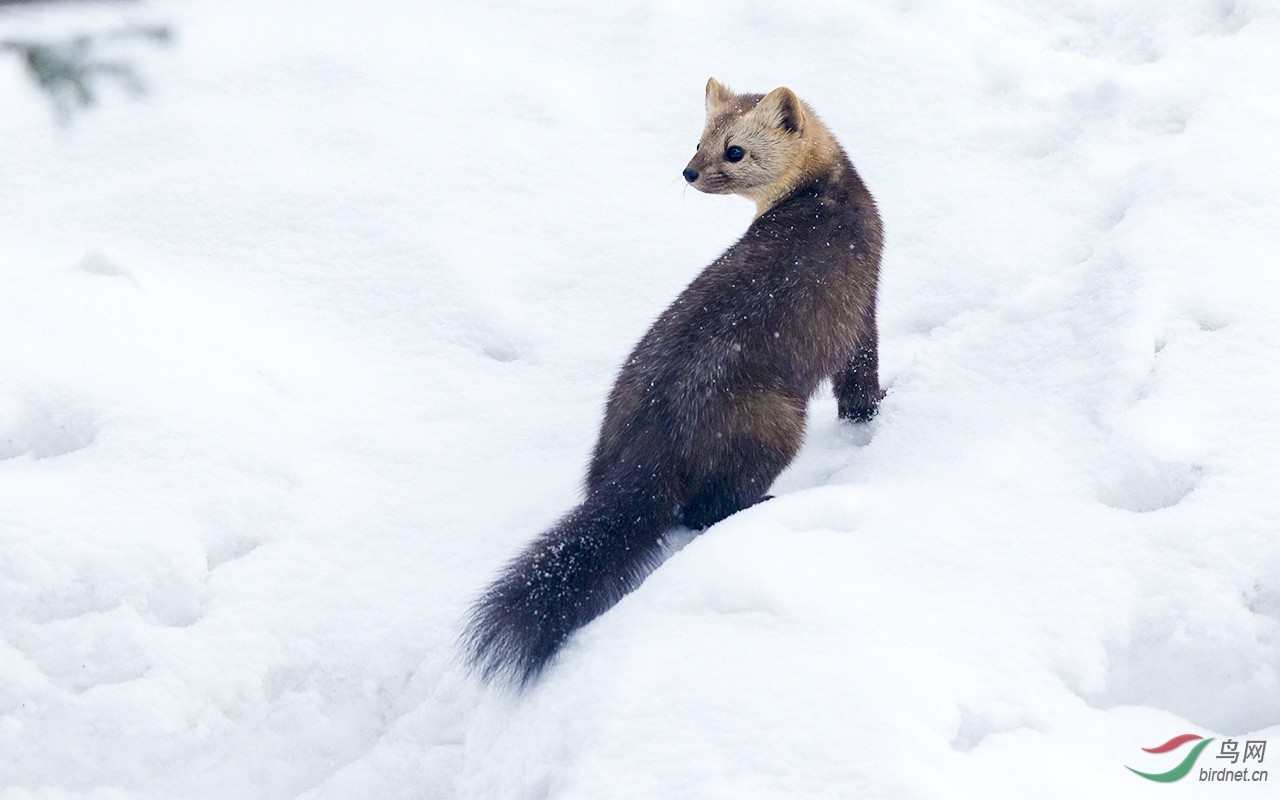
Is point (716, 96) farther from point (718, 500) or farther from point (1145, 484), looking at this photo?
point (1145, 484)

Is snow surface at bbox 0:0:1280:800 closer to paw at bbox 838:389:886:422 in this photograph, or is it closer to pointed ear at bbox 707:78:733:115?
paw at bbox 838:389:886:422

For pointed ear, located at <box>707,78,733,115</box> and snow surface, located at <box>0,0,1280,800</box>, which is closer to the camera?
snow surface, located at <box>0,0,1280,800</box>

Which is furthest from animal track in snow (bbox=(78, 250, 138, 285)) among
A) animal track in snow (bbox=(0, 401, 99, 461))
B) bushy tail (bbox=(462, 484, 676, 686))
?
bushy tail (bbox=(462, 484, 676, 686))

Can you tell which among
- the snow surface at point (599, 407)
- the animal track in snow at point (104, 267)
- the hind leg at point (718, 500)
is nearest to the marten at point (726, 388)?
the hind leg at point (718, 500)

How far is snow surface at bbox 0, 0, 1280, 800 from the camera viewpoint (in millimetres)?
2377

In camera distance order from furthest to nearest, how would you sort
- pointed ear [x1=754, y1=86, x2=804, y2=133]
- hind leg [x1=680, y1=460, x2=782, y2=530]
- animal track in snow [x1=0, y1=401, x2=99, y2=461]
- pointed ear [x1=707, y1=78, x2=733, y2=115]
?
1. pointed ear [x1=707, y1=78, x2=733, y2=115]
2. pointed ear [x1=754, y1=86, x2=804, y2=133]
3. animal track in snow [x1=0, y1=401, x2=99, y2=461]
4. hind leg [x1=680, y1=460, x2=782, y2=530]

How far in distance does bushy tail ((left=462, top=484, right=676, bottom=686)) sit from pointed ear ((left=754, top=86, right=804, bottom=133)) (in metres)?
1.61

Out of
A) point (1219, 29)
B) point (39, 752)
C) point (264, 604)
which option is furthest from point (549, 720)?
point (1219, 29)

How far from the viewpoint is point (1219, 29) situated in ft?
17.0

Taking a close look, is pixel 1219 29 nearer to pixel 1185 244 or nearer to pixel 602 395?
pixel 1185 244

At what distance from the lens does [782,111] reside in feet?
12.6

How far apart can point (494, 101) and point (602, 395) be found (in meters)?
2.24

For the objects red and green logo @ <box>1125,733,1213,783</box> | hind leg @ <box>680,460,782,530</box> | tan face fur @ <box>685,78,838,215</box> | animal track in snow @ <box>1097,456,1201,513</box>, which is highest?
tan face fur @ <box>685,78,838,215</box>

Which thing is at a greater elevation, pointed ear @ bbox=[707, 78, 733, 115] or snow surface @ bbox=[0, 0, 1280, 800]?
pointed ear @ bbox=[707, 78, 733, 115]
